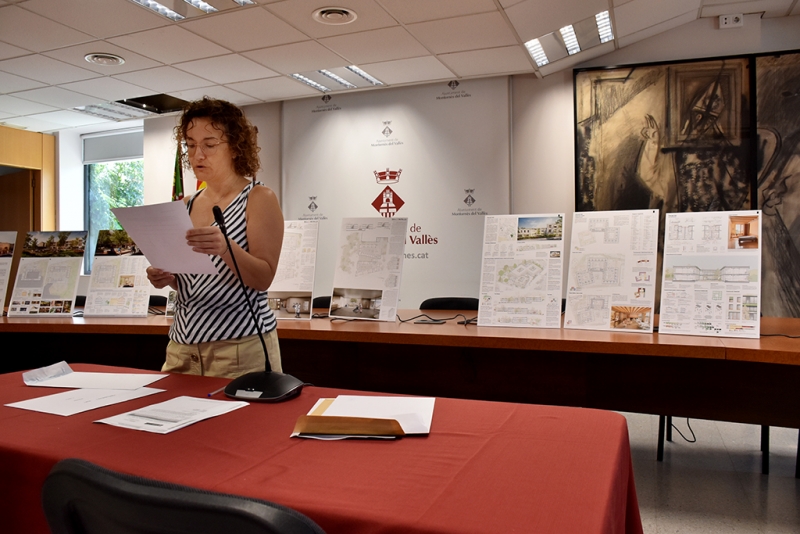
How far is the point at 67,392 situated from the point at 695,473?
3232mm

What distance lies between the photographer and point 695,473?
3410 mm

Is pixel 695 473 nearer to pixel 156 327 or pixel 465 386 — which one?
pixel 465 386

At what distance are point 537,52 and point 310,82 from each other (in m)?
2.19

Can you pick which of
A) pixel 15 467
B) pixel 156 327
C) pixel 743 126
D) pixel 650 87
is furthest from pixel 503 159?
pixel 15 467

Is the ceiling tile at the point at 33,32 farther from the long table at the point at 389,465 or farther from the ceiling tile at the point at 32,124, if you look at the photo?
the long table at the point at 389,465

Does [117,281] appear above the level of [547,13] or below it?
below

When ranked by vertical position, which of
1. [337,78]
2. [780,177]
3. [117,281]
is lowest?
[117,281]

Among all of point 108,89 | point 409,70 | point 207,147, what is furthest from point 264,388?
point 108,89

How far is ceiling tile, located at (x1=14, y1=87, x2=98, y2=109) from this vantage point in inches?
237

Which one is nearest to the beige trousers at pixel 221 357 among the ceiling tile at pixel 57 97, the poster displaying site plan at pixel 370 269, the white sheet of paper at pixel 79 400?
the white sheet of paper at pixel 79 400

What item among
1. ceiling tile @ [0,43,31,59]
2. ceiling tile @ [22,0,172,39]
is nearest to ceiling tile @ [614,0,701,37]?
ceiling tile @ [22,0,172,39]

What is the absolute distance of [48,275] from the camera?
3.88 metres

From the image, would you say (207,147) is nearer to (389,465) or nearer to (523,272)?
(389,465)

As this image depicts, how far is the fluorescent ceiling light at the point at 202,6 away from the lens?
4.01 m
